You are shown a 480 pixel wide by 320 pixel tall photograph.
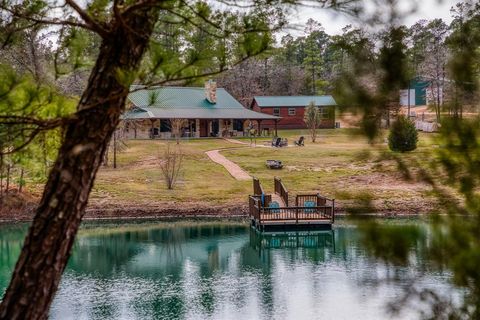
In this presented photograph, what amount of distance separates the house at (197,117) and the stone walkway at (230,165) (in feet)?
17.8

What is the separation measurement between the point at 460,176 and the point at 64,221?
2.65 m

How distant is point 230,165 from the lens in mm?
31969

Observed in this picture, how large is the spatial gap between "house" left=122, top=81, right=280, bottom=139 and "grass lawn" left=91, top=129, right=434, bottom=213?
345cm

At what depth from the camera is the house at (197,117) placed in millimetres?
40781

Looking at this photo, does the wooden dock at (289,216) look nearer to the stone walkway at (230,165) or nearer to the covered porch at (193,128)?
the stone walkway at (230,165)

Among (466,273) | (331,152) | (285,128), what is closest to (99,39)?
(466,273)

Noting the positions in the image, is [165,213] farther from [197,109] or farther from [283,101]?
[283,101]

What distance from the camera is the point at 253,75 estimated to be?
57.8 meters

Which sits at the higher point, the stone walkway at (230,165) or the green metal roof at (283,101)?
the green metal roof at (283,101)

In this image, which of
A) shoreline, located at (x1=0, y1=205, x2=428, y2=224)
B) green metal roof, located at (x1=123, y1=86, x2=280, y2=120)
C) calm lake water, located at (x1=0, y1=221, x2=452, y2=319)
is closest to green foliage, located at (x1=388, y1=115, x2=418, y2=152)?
calm lake water, located at (x1=0, y1=221, x2=452, y2=319)

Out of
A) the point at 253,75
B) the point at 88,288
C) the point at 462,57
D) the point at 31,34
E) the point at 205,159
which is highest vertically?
the point at 253,75

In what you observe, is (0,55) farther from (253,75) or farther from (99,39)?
(253,75)

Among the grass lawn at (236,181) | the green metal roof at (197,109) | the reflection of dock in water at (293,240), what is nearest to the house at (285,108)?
the green metal roof at (197,109)

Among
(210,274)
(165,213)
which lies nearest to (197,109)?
(165,213)
